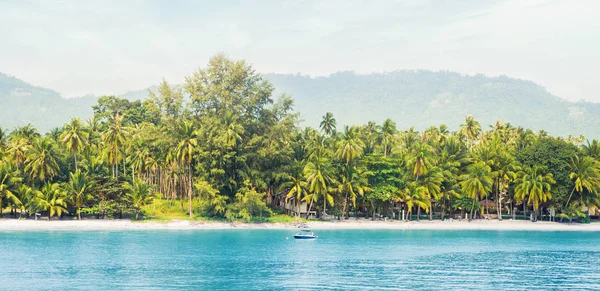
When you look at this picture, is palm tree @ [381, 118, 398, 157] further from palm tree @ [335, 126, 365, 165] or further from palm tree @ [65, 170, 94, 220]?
palm tree @ [65, 170, 94, 220]

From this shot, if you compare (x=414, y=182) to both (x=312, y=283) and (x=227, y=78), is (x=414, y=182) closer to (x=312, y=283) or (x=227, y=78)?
(x=227, y=78)

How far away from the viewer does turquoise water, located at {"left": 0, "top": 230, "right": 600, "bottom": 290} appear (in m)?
45.3

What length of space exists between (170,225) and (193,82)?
22.5 meters

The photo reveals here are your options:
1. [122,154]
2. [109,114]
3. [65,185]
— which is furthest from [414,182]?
[109,114]

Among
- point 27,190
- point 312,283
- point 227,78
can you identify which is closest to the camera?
point 312,283

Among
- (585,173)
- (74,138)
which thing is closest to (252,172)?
(74,138)

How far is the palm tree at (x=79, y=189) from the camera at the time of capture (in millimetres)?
82375

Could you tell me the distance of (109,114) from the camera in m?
136

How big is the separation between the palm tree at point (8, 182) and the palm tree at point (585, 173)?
8103 cm

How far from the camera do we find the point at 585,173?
3639 inches

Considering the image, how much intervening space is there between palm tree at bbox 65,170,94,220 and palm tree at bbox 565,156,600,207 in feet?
235

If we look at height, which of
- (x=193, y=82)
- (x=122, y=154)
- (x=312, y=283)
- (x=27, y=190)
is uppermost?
(x=193, y=82)

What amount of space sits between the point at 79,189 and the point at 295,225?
31.2 m

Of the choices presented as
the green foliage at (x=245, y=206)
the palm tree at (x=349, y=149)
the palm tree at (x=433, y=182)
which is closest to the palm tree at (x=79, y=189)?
the green foliage at (x=245, y=206)
